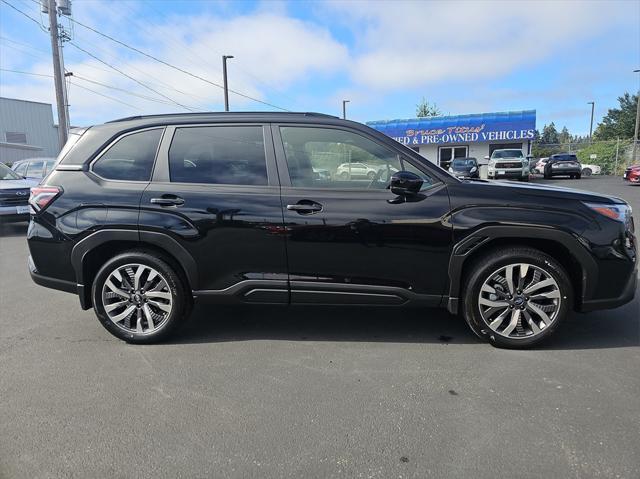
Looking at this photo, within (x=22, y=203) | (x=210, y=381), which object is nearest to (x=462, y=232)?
(x=210, y=381)

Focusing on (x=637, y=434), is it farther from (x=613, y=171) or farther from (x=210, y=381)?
(x=613, y=171)

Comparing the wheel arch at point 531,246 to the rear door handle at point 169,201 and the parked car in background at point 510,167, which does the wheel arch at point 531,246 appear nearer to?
the rear door handle at point 169,201

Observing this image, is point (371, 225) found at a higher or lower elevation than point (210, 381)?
higher

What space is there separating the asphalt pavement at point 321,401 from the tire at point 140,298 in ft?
0.49

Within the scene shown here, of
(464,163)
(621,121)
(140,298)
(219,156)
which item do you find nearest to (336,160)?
(219,156)

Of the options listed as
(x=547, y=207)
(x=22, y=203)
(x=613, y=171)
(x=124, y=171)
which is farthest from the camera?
(x=613, y=171)

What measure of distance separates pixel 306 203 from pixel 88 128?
7.04 feet

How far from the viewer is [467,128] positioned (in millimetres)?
34906

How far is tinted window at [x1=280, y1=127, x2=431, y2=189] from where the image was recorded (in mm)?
3748

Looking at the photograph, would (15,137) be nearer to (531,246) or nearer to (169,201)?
(169,201)

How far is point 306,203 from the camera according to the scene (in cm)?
367

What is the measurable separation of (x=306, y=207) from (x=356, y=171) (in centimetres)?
52

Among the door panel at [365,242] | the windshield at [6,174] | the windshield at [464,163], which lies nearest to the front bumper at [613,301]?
the door panel at [365,242]

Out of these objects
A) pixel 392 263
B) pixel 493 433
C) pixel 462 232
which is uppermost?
pixel 462 232
